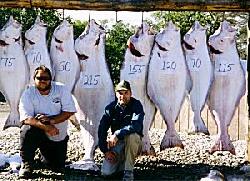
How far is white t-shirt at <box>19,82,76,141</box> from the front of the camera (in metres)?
5.09

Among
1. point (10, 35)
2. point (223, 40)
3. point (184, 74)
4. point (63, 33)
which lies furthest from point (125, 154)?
point (10, 35)

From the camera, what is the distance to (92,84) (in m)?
5.33

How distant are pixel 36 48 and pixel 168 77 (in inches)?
47.0

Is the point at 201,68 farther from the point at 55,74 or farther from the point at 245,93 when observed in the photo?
the point at 55,74

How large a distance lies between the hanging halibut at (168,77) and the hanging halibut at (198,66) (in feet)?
0.25

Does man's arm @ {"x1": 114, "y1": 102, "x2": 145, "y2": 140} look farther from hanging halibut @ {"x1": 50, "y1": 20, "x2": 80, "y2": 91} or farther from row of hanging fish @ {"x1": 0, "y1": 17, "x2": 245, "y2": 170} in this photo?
hanging halibut @ {"x1": 50, "y1": 20, "x2": 80, "y2": 91}

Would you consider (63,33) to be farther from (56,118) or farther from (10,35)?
(56,118)

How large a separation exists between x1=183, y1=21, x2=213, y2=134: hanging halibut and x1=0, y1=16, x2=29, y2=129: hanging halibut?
1.45 m

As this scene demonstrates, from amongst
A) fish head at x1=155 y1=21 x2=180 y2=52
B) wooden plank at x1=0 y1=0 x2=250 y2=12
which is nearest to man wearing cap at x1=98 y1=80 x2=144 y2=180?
fish head at x1=155 y1=21 x2=180 y2=52

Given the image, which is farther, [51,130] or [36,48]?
[36,48]

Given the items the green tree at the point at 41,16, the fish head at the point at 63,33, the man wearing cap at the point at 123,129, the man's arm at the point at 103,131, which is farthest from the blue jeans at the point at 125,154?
the green tree at the point at 41,16

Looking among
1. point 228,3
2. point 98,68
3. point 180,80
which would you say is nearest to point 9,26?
point 98,68

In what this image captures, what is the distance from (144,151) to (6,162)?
1.36m

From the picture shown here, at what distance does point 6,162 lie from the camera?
5699 mm
